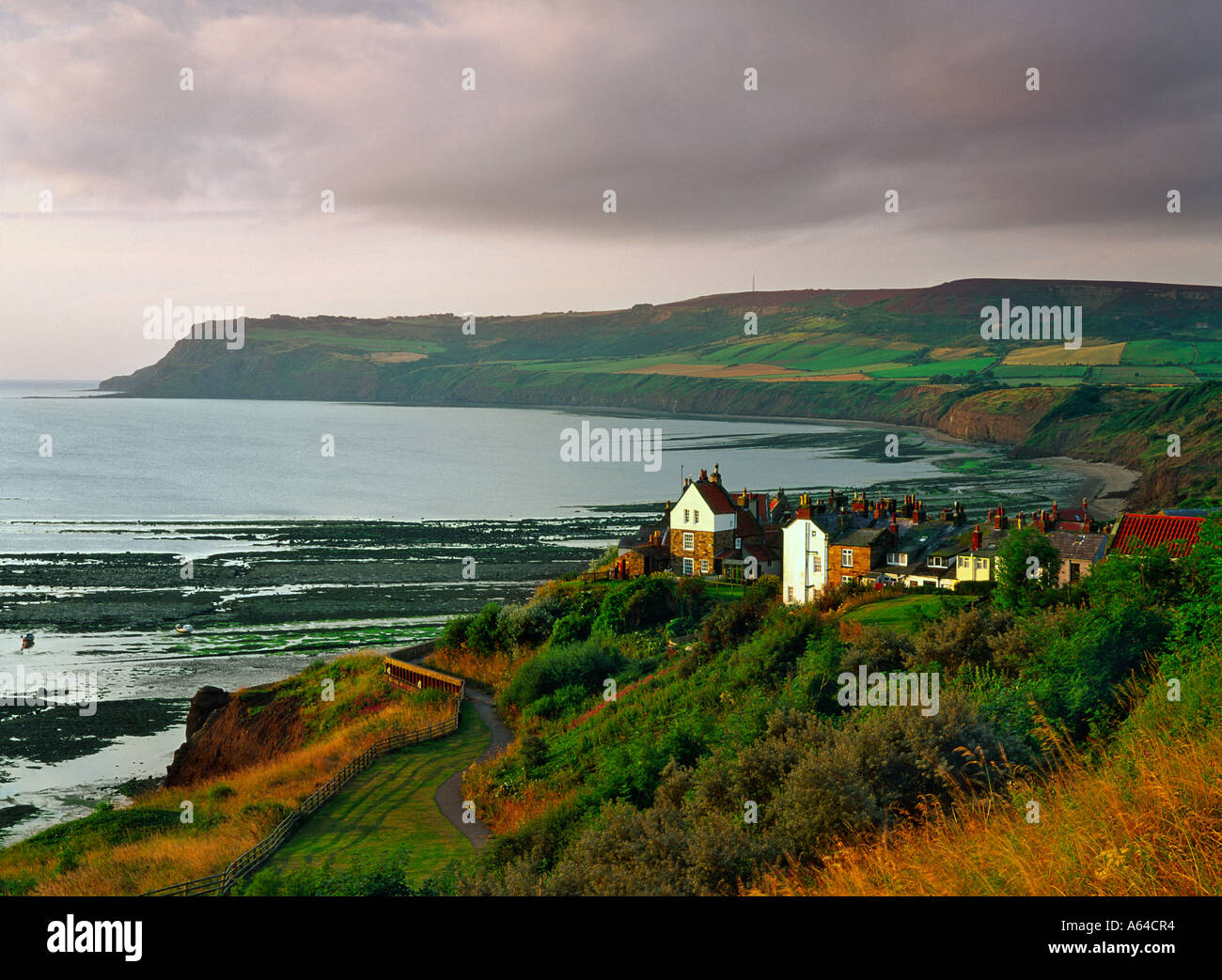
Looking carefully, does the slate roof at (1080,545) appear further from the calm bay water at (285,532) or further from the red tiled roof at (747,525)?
the calm bay water at (285,532)

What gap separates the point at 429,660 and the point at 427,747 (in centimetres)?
1416

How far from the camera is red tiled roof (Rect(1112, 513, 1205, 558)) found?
36.2 metres

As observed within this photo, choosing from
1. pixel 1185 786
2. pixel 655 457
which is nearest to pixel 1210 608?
pixel 1185 786

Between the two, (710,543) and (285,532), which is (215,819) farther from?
(285,532)

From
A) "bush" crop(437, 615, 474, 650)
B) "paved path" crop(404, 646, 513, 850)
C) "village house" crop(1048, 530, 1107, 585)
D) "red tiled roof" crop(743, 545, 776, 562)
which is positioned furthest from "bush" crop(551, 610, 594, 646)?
"village house" crop(1048, 530, 1107, 585)

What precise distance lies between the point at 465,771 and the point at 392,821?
12.8 feet

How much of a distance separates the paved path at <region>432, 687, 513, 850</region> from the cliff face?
7.61 m

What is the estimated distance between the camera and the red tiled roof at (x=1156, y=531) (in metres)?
36.2

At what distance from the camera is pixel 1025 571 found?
30.7m

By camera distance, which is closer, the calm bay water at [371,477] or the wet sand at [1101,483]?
the wet sand at [1101,483]

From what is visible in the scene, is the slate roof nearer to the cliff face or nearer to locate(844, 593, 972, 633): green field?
locate(844, 593, 972, 633): green field

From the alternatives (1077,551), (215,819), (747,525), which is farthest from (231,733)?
(1077,551)

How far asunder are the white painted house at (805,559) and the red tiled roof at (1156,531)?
13.5 m

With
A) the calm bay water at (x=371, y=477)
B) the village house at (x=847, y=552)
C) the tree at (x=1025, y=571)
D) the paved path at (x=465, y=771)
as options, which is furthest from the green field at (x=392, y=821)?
the calm bay water at (x=371, y=477)
